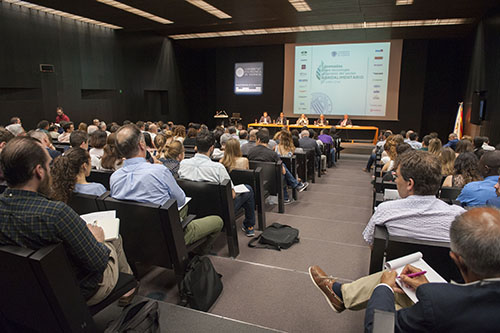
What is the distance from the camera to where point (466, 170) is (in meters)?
3.01

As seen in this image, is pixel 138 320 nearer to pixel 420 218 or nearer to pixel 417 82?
pixel 420 218

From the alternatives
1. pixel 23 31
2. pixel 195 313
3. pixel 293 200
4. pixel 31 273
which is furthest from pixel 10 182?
pixel 23 31

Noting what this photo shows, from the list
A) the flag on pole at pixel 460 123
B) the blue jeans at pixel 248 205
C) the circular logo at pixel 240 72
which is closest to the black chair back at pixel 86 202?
the blue jeans at pixel 248 205

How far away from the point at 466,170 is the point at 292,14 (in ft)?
26.6

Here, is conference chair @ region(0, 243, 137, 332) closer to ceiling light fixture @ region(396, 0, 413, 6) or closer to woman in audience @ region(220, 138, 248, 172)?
woman in audience @ region(220, 138, 248, 172)

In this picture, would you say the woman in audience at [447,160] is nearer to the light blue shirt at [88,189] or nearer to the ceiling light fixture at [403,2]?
the light blue shirt at [88,189]

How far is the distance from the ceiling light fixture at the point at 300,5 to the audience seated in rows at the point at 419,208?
773 cm

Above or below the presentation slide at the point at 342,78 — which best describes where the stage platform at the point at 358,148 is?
below

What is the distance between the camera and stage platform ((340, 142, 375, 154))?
1119 centimetres

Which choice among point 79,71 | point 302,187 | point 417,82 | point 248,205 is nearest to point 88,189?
point 248,205

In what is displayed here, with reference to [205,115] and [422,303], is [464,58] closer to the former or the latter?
[205,115]

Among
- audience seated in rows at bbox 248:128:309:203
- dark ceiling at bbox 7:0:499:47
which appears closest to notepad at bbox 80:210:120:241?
audience seated in rows at bbox 248:128:309:203

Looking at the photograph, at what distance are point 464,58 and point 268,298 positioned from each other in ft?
46.3

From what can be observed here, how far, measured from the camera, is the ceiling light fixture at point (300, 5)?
8.38 meters
